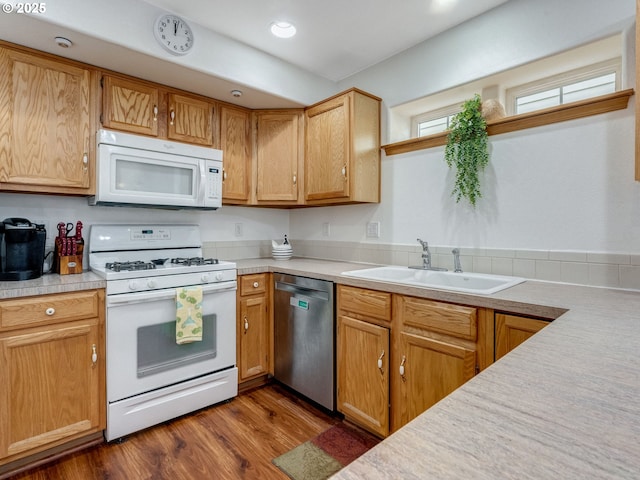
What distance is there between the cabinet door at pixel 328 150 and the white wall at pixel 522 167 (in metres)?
0.35

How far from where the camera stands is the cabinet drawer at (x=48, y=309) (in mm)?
1587

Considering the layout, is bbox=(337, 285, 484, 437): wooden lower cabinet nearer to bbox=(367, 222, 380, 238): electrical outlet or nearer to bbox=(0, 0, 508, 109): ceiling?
bbox=(367, 222, 380, 238): electrical outlet

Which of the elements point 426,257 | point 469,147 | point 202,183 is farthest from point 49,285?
point 469,147

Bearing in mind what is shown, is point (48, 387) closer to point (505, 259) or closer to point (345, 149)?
point (345, 149)

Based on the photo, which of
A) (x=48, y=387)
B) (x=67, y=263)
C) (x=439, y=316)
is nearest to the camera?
(x=439, y=316)

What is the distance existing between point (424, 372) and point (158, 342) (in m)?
1.48

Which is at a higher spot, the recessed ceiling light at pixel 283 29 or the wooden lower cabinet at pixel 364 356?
the recessed ceiling light at pixel 283 29

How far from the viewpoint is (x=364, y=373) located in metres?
1.93

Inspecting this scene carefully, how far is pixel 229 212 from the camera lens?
9.84 ft

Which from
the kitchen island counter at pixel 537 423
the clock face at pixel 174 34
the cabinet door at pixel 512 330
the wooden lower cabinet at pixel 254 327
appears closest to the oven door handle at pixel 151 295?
the wooden lower cabinet at pixel 254 327

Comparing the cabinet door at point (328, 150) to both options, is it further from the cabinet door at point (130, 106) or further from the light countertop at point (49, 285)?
the light countertop at point (49, 285)

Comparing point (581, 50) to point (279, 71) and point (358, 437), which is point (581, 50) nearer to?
point (279, 71)

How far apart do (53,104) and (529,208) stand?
8.89 feet

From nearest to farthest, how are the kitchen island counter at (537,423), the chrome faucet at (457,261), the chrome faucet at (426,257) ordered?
the kitchen island counter at (537,423) → the chrome faucet at (457,261) → the chrome faucet at (426,257)
